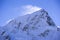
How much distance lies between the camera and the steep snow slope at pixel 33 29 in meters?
62.7

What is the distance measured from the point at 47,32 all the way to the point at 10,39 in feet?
56.6

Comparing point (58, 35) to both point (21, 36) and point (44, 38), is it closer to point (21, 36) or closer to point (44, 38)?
point (44, 38)

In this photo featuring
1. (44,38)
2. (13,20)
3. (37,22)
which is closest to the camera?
(44,38)

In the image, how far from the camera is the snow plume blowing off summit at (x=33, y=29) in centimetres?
6267

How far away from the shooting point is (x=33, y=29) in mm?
77062

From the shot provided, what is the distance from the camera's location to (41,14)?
91000 mm

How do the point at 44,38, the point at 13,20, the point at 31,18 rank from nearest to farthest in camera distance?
the point at 44,38 → the point at 31,18 → the point at 13,20

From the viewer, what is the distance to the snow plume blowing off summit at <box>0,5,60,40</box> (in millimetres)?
62666

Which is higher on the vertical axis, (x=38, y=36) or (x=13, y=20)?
(x=13, y=20)

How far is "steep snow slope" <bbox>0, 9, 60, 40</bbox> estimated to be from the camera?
6269 cm

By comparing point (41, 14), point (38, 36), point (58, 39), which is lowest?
point (58, 39)

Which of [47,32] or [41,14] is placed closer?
[47,32]

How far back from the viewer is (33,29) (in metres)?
77.1

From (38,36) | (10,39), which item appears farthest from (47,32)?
(10,39)
